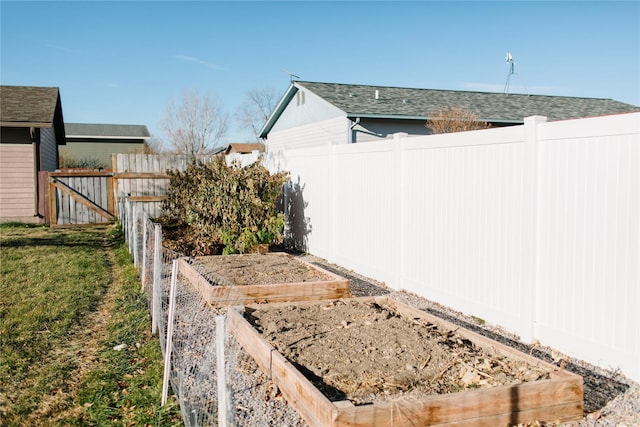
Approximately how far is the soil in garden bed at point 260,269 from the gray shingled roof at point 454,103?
361 inches

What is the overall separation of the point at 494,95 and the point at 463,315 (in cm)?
1814

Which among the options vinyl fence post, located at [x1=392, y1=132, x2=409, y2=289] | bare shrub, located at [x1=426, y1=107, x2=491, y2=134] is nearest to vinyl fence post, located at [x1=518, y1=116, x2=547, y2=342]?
vinyl fence post, located at [x1=392, y1=132, x2=409, y2=289]

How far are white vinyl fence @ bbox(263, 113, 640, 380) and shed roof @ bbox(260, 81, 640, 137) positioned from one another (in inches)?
389

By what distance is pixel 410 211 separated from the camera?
7723 mm

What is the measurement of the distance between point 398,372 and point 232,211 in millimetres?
6858

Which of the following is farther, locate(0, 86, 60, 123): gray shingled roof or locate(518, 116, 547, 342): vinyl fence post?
locate(0, 86, 60, 123): gray shingled roof

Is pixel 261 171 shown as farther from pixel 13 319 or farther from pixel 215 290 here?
pixel 13 319

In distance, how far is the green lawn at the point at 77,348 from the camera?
4305 millimetres

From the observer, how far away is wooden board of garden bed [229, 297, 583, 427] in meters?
3.46

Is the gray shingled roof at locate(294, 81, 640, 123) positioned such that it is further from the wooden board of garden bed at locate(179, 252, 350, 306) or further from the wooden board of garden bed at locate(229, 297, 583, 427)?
the wooden board of garden bed at locate(229, 297, 583, 427)

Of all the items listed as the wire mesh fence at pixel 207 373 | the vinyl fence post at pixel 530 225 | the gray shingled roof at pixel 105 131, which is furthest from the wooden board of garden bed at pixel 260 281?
the gray shingled roof at pixel 105 131

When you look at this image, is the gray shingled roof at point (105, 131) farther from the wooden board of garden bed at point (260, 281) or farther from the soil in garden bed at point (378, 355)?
the soil in garden bed at point (378, 355)

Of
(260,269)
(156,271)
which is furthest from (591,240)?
(260,269)

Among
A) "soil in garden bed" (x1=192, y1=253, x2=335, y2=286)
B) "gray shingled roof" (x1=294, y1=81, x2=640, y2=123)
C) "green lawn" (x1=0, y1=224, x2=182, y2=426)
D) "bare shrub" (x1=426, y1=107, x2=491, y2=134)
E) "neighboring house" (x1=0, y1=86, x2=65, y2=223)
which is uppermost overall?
"gray shingled roof" (x1=294, y1=81, x2=640, y2=123)
